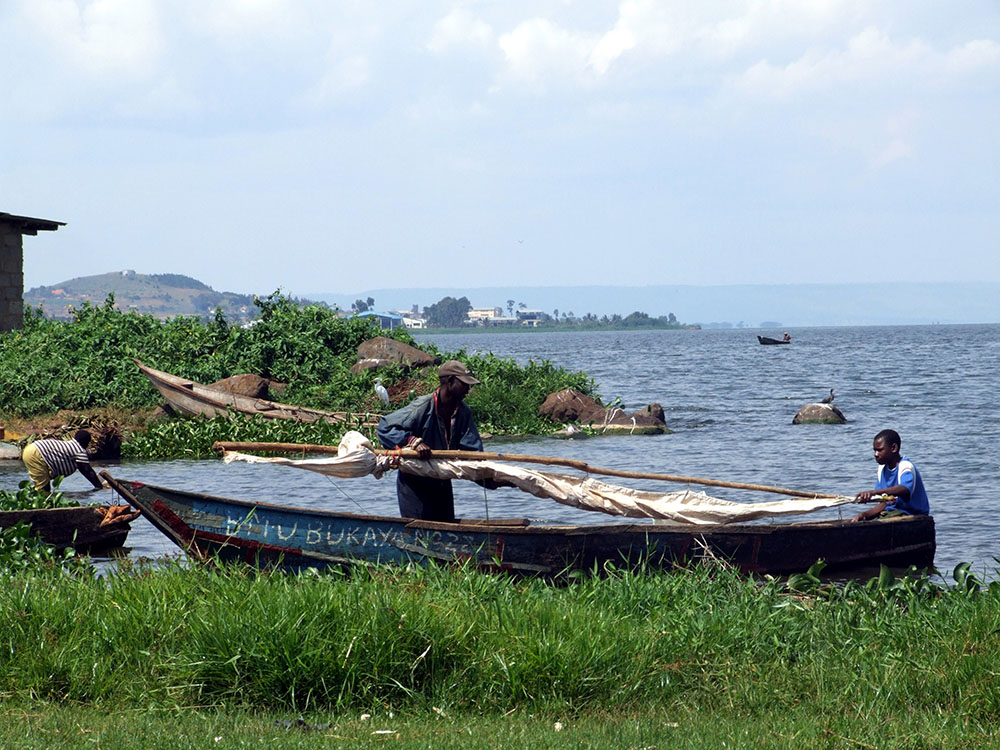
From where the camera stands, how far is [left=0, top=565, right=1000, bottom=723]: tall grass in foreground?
6.97 m

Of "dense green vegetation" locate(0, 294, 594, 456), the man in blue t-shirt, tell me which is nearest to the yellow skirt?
the man in blue t-shirt

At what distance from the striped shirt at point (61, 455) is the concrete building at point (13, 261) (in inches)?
764

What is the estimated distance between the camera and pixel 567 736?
622 centimetres

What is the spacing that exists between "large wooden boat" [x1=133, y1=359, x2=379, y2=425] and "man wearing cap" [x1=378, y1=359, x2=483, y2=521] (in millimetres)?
14671

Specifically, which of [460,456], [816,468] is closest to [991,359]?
[816,468]

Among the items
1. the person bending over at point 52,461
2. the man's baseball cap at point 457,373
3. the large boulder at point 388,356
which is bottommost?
the person bending over at point 52,461

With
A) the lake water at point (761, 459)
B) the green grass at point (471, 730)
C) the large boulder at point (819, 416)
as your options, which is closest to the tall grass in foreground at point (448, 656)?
the green grass at point (471, 730)

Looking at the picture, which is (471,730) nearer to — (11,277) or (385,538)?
(385,538)

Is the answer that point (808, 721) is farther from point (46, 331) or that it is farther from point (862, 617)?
point (46, 331)

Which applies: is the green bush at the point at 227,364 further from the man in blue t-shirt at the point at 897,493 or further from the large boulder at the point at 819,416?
the man in blue t-shirt at the point at 897,493

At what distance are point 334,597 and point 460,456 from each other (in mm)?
3548

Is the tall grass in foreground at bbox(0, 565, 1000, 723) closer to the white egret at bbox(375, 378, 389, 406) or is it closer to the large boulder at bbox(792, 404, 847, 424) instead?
the white egret at bbox(375, 378, 389, 406)

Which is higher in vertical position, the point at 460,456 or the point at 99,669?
the point at 460,456

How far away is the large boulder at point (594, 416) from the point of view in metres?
31.7
